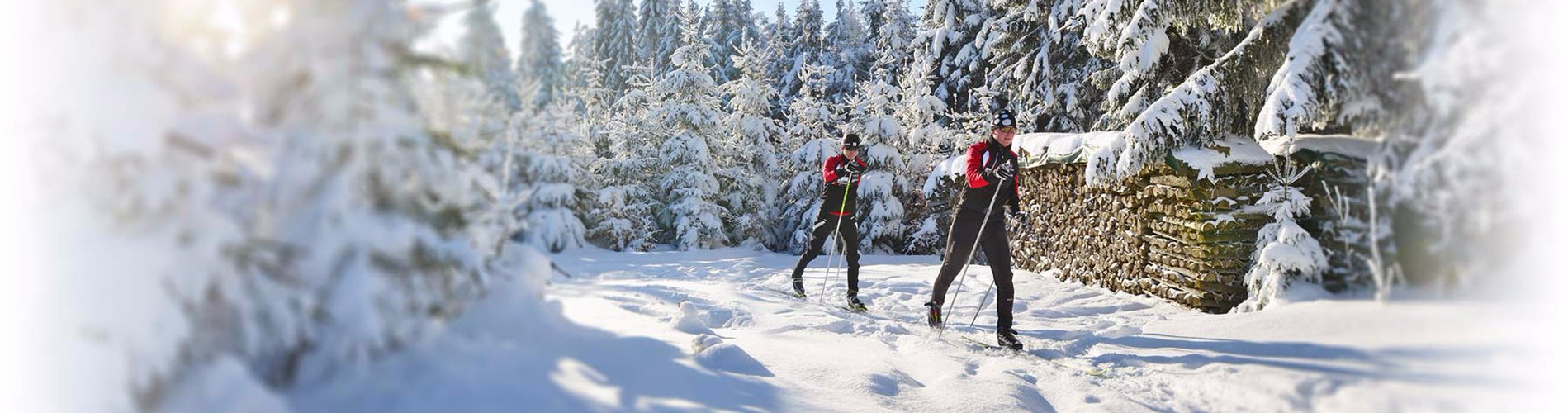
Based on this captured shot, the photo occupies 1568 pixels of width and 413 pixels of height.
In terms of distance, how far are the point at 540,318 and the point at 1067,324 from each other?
4674 mm

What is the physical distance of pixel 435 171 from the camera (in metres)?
0.91

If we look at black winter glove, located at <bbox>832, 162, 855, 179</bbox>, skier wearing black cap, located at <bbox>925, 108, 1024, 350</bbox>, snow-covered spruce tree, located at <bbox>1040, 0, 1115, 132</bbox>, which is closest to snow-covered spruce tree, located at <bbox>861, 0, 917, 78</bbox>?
snow-covered spruce tree, located at <bbox>1040, 0, 1115, 132</bbox>

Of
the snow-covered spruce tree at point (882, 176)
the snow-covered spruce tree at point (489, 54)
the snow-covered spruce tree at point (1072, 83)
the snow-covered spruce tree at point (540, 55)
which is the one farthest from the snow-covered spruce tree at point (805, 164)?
the snow-covered spruce tree at point (489, 54)

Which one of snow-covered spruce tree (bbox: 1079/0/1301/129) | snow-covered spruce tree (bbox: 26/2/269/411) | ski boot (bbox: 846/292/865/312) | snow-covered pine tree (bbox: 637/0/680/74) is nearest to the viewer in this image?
snow-covered spruce tree (bbox: 26/2/269/411)

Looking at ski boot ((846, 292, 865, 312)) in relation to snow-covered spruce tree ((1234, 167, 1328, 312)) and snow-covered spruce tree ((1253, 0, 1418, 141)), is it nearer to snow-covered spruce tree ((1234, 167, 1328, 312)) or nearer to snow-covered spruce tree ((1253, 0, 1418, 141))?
snow-covered spruce tree ((1234, 167, 1328, 312))

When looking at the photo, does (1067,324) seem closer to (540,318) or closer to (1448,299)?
(1448,299)

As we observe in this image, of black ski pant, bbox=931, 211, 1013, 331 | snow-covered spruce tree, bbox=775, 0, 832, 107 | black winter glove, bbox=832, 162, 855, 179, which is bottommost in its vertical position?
black ski pant, bbox=931, 211, 1013, 331

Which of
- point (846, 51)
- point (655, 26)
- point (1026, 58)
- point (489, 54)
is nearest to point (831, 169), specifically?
point (655, 26)

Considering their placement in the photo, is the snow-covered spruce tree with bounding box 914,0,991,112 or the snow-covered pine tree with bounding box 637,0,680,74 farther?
the snow-covered spruce tree with bounding box 914,0,991,112

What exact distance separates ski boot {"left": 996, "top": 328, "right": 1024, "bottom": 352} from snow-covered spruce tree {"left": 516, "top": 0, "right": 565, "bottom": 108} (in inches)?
138

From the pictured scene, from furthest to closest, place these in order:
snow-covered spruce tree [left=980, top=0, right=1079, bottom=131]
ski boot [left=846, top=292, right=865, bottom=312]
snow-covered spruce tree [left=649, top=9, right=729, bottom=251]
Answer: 1. snow-covered spruce tree [left=980, top=0, right=1079, bottom=131]
2. ski boot [left=846, top=292, right=865, bottom=312]
3. snow-covered spruce tree [left=649, top=9, right=729, bottom=251]

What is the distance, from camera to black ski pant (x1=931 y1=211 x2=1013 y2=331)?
428cm

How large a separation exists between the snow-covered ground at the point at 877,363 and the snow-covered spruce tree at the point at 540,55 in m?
0.26

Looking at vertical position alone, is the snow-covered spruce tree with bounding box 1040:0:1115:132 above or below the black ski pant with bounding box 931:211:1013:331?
above
